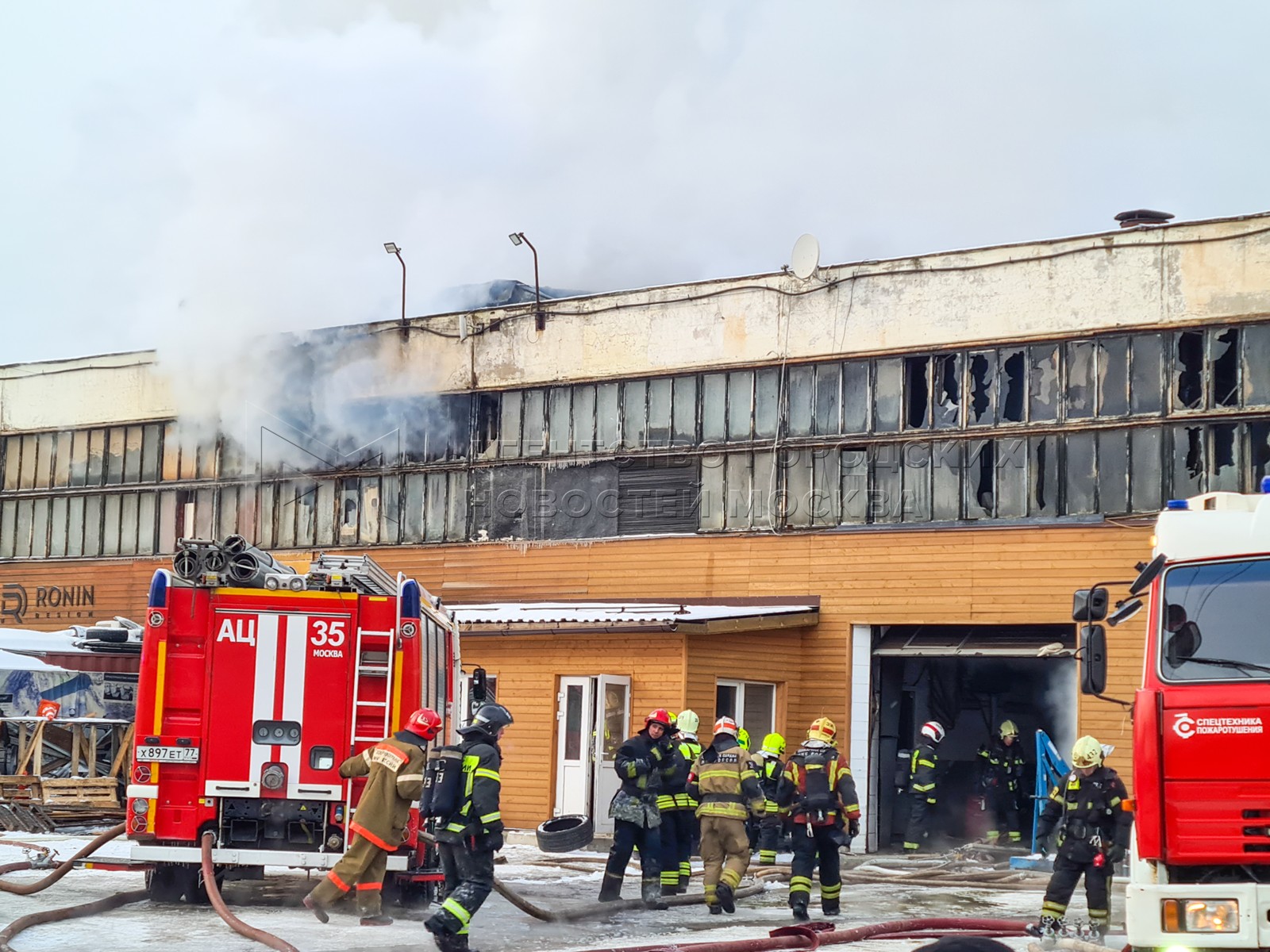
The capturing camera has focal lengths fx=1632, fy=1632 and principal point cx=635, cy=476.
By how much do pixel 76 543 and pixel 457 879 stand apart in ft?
75.0

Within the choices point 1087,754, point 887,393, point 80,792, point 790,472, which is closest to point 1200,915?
point 1087,754

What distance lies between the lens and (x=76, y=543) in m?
31.7

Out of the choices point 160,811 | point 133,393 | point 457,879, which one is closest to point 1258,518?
point 457,879

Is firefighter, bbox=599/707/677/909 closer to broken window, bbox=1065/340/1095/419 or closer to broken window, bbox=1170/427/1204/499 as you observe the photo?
broken window, bbox=1170/427/1204/499

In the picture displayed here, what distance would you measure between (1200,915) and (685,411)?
58.0ft

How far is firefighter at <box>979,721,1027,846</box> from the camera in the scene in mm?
22172

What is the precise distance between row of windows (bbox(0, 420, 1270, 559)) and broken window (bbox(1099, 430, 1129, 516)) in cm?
2

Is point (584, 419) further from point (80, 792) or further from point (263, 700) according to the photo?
point (263, 700)

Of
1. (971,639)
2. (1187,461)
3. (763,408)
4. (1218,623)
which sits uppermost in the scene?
(763,408)

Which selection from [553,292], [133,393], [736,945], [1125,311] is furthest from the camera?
[553,292]

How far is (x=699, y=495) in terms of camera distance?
2455 cm

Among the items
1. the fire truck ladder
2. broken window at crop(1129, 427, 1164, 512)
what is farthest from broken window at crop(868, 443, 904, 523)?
the fire truck ladder

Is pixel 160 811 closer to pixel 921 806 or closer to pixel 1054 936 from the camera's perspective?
pixel 1054 936

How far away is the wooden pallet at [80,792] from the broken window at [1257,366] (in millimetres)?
15299
